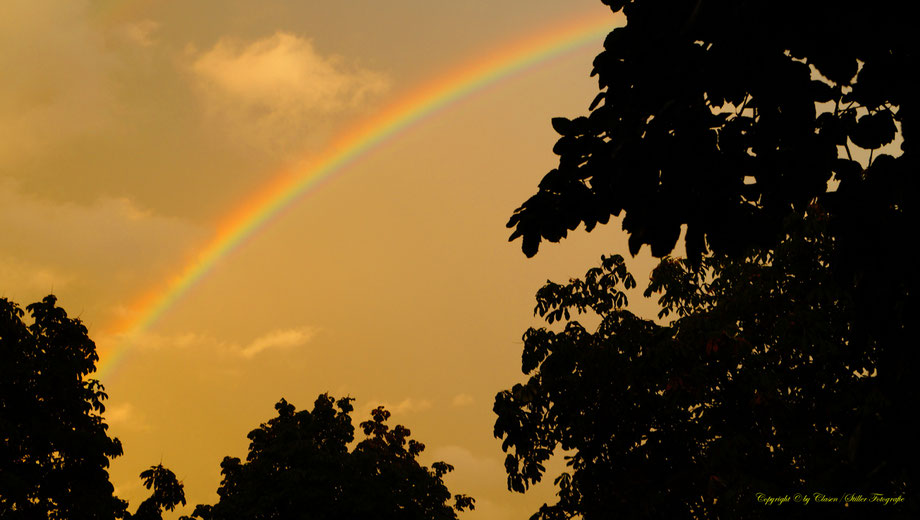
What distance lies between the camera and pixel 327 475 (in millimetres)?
25062

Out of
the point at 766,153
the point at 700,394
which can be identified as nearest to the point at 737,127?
the point at 766,153

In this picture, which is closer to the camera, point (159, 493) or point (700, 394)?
point (700, 394)

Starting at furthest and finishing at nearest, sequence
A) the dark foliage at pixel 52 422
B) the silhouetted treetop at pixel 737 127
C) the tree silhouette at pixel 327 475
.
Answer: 1. the tree silhouette at pixel 327 475
2. the dark foliage at pixel 52 422
3. the silhouetted treetop at pixel 737 127

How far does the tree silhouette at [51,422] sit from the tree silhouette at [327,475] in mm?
5951

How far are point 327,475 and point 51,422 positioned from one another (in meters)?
9.08

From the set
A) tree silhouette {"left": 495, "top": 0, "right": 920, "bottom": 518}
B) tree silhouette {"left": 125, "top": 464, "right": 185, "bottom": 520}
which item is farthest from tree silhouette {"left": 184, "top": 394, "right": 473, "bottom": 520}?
tree silhouette {"left": 495, "top": 0, "right": 920, "bottom": 518}

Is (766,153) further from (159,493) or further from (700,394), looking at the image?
(159,493)

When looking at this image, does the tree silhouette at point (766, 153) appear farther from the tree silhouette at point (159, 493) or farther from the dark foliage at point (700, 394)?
the tree silhouette at point (159, 493)

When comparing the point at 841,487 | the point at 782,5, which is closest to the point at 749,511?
the point at 841,487

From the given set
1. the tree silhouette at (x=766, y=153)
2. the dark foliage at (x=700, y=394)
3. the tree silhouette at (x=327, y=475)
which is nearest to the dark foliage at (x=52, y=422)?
the tree silhouette at (x=327, y=475)

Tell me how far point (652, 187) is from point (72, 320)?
1937 cm

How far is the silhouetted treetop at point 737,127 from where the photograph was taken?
149 inches

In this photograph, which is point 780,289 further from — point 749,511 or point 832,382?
point 749,511

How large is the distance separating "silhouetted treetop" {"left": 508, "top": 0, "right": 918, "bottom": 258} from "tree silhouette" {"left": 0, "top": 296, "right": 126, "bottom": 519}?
17231mm
